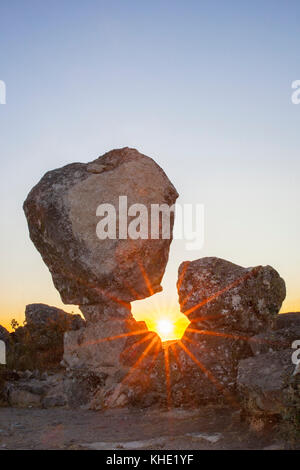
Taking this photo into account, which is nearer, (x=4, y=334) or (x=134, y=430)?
(x=134, y=430)

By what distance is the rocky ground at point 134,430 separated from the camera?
26.7ft

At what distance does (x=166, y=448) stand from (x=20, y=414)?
4708 mm

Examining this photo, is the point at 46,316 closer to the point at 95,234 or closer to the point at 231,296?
the point at 95,234

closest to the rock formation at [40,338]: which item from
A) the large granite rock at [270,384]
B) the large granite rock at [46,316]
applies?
the large granite rock at [46,316]

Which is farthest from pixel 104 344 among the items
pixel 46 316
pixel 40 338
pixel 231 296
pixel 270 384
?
pixel 46 316

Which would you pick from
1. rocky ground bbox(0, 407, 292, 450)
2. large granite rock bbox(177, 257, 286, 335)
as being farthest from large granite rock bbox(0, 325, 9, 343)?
large granite rock bbox(177, 257, 286, 335)

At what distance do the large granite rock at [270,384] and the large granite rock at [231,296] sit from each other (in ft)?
6.33

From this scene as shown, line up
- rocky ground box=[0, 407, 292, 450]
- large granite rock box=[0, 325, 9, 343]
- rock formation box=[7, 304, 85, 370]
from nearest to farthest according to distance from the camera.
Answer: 1. rocky ground box=[0, 407, 292, 450]
2. rock formation box=[7, 304, 85, 370]
3. large granite rock box=[0, 325, 9, 343]

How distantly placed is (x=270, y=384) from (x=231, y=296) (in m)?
3.43

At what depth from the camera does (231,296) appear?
11633mm

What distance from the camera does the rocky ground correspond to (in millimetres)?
8133

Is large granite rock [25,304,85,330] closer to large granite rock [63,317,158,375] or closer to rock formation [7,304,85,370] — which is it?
rock formation [7,304,85,370]

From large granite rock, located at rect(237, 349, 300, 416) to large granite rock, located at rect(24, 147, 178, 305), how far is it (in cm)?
425
